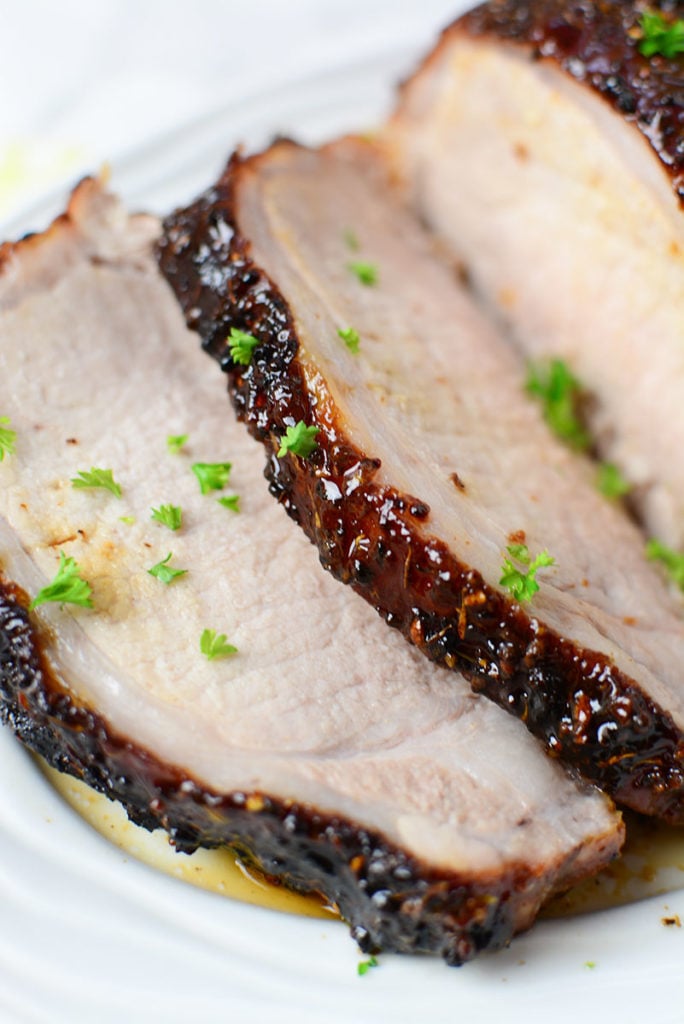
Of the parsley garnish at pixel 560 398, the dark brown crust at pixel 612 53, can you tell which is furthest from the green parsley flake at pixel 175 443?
the dark brown crust at pixel 612 53

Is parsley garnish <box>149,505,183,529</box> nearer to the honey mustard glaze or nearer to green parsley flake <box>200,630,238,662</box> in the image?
green parsley flake <box>200,630,238,662</box>

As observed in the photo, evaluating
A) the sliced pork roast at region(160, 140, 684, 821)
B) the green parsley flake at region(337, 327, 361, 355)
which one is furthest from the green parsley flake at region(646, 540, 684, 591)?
the green parsley flake at region(337, 327, 361, 355)

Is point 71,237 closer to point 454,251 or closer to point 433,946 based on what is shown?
point 454,251

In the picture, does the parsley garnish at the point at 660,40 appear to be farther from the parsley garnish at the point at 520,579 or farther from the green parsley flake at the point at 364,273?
the parsley garnish at the point at 520,579

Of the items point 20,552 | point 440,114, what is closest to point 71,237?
point 20,552

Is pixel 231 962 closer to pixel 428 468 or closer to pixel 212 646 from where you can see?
pixel 212 646

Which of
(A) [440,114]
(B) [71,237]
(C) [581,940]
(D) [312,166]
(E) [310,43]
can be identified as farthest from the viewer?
(E) [310,43]
